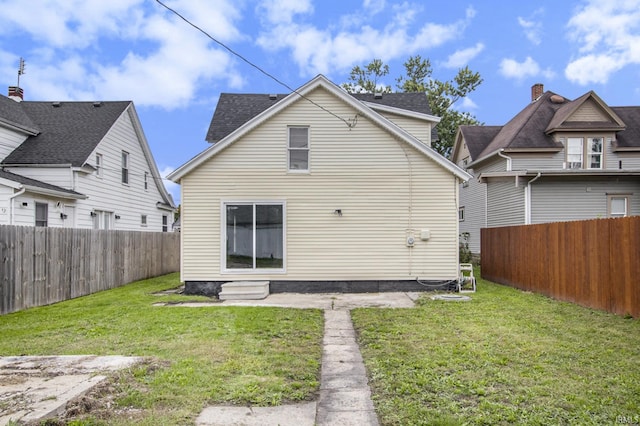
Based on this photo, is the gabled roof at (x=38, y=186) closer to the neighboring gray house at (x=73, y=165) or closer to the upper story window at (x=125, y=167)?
the neighboring gray house at (x=73, y=165)

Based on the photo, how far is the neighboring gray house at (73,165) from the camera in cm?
1429

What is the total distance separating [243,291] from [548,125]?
15.7 m

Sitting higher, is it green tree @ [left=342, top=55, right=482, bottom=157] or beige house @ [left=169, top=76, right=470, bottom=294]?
green tree @ [left=342, top=55, right=482, bottom=157]

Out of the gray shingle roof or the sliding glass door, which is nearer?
the sliding glass door

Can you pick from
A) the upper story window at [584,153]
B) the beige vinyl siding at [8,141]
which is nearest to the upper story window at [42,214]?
the beige vinyl siding at [8,141]

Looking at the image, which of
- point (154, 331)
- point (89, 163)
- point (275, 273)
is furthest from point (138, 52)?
point (154, 331)

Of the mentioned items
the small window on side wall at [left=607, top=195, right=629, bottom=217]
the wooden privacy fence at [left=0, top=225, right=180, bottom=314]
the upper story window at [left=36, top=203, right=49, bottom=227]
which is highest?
the small window on side wall at [left=607, top=195, right=629, bottom=217]

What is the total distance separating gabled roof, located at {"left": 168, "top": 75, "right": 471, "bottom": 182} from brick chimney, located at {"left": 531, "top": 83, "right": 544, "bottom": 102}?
14.3 metres

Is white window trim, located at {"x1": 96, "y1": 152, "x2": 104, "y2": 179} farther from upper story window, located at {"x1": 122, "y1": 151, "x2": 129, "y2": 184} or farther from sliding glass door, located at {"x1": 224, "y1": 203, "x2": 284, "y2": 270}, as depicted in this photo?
sliding glass door, located at {"x1": 224, "y1": 203, "x2": 284, "y2": 270}

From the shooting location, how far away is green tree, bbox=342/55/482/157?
111ft

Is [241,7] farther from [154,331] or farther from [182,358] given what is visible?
[182,358]

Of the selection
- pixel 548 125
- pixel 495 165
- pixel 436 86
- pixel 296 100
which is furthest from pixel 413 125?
pixel 436 86

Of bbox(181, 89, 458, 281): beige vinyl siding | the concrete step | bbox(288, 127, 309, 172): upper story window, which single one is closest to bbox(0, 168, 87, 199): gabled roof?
bbox(181, 89, 458, 281): beige vinyl siding

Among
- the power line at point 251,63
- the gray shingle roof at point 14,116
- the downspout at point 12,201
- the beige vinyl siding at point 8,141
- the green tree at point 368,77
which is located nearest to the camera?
the power line at point 251,63
